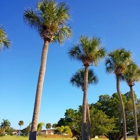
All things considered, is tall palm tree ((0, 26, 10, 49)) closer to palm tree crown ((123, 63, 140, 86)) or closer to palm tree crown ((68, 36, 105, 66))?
palm tree crown ((68, 36, 105, 66))

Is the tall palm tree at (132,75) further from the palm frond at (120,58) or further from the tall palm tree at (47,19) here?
the tall palm tree at (47,19)

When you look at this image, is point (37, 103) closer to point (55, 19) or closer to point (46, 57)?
point (46, 57)

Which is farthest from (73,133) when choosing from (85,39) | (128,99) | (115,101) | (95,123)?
(85,39)

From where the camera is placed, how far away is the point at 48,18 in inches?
615

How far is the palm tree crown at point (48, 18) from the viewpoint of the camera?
15695 mm

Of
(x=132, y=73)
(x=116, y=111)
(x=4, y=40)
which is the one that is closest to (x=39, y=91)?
(x=4, y=40)

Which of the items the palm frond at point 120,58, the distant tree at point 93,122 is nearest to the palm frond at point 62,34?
the palm frond at point 120,58

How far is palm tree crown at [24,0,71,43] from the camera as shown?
51.5 ft

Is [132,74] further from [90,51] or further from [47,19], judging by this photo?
[47,19]

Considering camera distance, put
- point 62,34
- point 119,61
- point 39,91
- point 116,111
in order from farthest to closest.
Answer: point 116,111 < point 119,61 < point 62,34 < point 39,91

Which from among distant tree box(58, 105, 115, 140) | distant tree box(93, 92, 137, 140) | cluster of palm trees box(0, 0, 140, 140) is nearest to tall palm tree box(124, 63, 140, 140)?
cluster of palm trees box(0, 0, 140, 140)

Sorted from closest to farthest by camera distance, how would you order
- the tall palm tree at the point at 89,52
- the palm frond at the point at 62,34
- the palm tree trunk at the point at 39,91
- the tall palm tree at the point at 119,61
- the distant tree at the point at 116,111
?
the palm tree trunk at the point at 39,91 < the palm frond at the point at 62,34 < the tall palm tree at the point at 89,52 < the tall palm tree at the point at 119,61 < the distant tree at the point at 116,111

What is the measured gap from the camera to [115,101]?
47.1 m

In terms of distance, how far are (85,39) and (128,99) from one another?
29.1m
